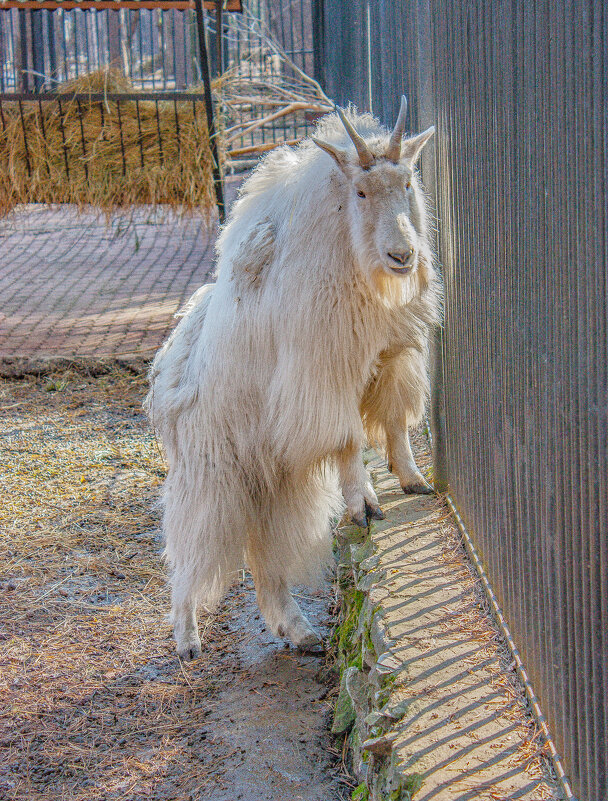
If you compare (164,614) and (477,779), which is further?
(164,614)

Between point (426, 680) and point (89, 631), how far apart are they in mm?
2090

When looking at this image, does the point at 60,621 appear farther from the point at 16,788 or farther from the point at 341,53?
the point at 341,53

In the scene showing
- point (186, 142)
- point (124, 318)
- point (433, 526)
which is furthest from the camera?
point (124, 318)

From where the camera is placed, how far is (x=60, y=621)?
14.3 ft

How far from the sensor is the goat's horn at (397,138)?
10.4 ft

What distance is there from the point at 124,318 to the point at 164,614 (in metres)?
5.03

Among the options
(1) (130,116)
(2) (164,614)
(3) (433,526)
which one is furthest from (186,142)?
(3) (433,526)

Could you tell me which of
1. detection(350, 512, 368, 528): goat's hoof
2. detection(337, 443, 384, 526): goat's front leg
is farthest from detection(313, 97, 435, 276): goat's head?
detection(350, 512, 368, 528): goat's hoof

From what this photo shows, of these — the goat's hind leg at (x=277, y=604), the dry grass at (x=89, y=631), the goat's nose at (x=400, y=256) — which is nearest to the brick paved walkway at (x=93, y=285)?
the dry grass at (x=89, y=631)

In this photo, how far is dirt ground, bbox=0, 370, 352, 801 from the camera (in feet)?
10.8

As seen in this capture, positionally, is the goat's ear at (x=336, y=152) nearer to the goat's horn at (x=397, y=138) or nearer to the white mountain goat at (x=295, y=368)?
the white mountain goat at (x=295, y=368)

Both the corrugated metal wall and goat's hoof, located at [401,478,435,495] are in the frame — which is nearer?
the corrugated metal wall

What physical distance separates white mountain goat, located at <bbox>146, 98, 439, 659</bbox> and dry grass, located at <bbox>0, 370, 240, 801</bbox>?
1.12ft

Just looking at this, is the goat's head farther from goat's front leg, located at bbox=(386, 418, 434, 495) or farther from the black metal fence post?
the black metal fence post
